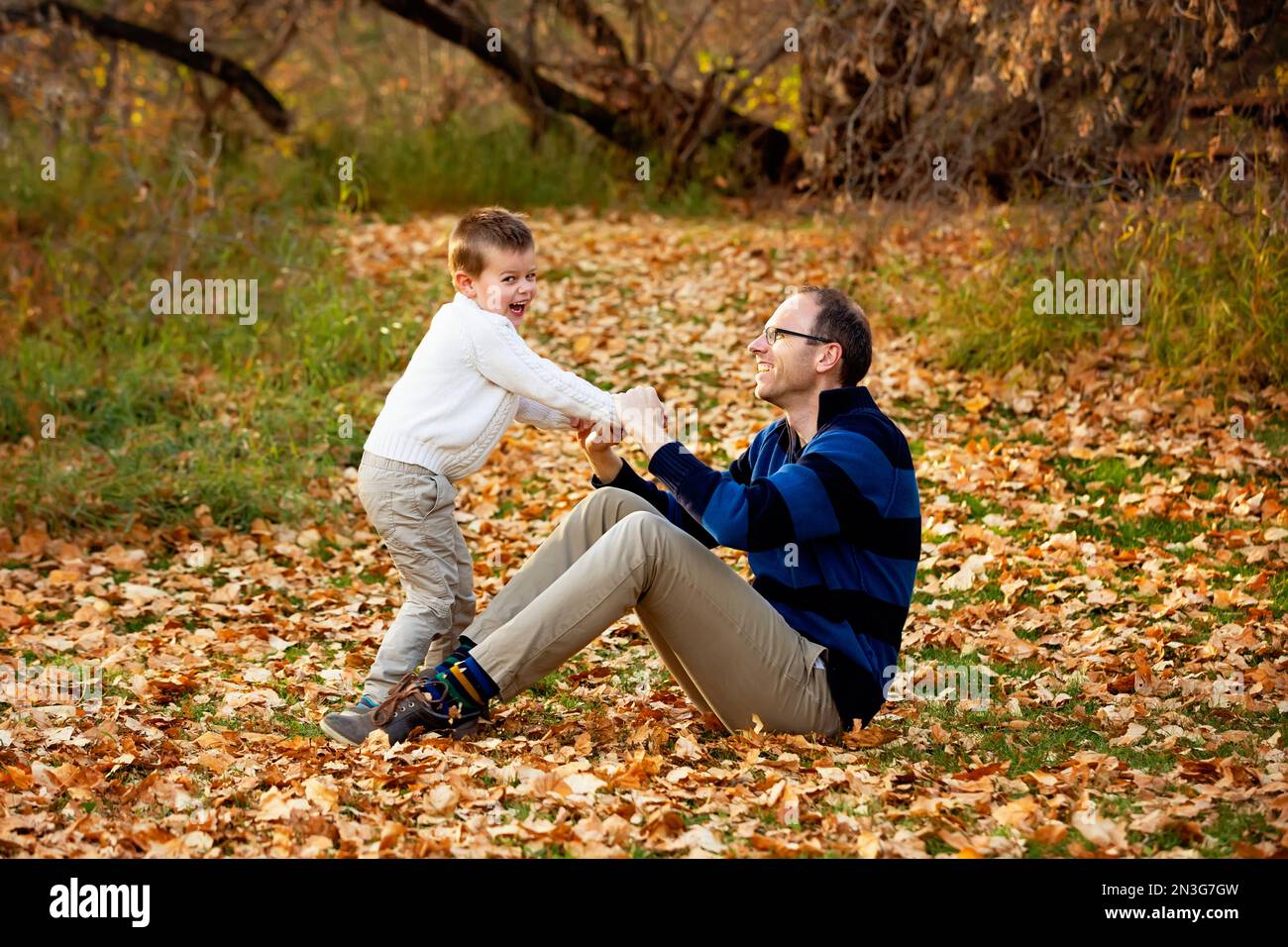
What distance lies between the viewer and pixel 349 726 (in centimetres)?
398

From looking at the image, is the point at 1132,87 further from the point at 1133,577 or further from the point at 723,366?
the point at 1133,577

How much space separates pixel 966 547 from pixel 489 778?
312cm

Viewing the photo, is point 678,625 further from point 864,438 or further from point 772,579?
point 864,438

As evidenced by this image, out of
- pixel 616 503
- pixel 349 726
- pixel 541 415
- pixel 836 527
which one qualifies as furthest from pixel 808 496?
pixel 349 726

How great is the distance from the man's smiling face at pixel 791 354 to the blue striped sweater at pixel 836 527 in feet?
0.30

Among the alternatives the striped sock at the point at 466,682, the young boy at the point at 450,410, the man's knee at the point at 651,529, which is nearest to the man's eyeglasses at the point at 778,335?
the young boy at the point at 450,410

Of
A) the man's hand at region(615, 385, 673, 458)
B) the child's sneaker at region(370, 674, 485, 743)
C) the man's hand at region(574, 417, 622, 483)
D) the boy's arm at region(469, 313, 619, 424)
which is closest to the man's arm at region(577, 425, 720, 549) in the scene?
the man's hand at region(574, 417, 622, 483)

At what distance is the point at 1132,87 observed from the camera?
8703 mm

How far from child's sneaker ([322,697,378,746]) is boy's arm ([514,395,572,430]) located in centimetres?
103

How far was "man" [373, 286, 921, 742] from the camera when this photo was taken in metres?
3.68

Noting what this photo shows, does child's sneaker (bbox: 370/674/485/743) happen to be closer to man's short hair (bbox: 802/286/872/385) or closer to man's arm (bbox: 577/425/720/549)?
man's arm (bbox: 577/425/720/549)

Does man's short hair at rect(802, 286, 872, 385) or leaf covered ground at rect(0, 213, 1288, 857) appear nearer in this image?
leaf covered ground at rect(0, 213, 1288, 857)

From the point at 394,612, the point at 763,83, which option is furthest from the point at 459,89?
the point at 394,612

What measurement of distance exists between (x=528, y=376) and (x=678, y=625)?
0.90m
